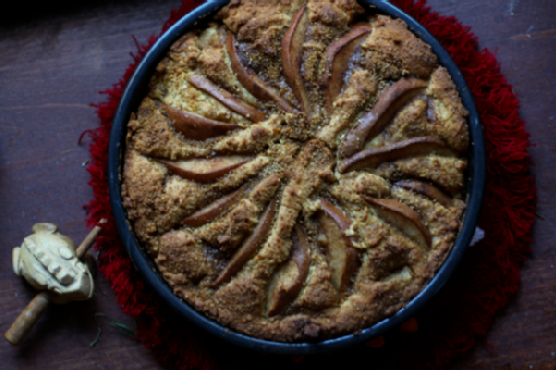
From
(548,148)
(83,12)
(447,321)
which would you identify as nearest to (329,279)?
(447,321)

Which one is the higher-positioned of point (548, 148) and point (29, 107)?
point (548, 148)

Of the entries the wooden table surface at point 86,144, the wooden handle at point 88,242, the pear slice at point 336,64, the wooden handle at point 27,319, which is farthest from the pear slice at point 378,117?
the wooden handle at point 27,319

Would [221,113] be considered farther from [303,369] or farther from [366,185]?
[303,369]

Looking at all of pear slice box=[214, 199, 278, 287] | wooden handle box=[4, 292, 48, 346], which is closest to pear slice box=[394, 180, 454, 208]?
pear slice box=[214, 199, 278, 287]

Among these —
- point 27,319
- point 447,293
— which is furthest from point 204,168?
point 447,293

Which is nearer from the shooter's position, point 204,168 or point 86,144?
point 204,168

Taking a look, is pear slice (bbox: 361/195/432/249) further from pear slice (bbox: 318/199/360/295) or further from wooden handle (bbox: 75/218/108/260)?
wooden handle (bbox: 75/218/108/260)

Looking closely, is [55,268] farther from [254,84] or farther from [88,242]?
[254,84]
